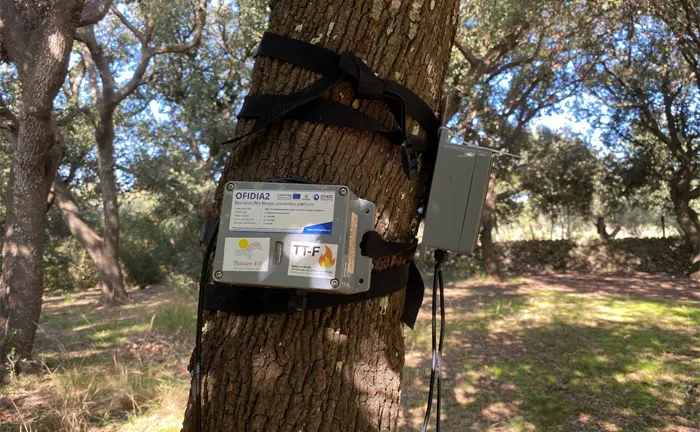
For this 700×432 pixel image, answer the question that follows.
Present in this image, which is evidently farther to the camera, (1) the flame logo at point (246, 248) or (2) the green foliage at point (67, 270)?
(2) the green foliage at point (67, 270)

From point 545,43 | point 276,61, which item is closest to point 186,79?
point 545,43

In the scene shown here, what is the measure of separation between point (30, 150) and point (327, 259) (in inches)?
219

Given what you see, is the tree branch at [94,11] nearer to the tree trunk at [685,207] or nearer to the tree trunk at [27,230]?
the tree trunk at [27,230]

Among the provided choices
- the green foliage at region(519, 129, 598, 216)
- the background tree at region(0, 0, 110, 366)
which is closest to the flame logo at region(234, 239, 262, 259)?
the background tree at region(0, 0, 110, 366)

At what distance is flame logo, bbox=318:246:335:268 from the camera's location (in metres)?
1.07

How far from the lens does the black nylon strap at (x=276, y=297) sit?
1167 mm

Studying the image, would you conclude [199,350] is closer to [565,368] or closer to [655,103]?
[565,368]

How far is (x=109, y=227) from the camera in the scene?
11.3 meters

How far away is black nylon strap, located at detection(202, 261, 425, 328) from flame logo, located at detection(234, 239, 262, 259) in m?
0.12

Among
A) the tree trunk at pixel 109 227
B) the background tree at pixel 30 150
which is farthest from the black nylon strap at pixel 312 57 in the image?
the tree trunk at pixel 109 227

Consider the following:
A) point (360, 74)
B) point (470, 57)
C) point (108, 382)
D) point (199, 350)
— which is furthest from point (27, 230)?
point (470, 57)

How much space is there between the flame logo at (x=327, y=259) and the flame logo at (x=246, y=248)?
0.14 meters

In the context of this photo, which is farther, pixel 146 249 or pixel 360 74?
pixel 146 249

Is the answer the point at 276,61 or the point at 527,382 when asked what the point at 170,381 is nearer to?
the point at 527,382
